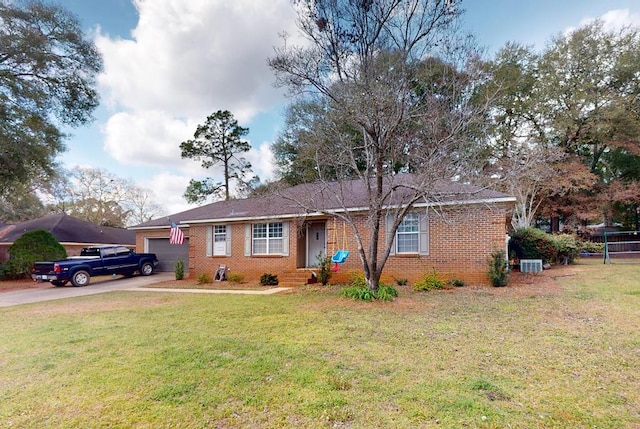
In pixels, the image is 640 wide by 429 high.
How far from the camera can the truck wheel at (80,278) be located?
14.8 meters

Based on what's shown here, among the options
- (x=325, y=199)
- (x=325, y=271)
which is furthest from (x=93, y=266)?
(x=325, y=199)

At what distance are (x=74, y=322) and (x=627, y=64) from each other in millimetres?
31248

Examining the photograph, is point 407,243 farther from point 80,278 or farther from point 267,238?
point 80,278

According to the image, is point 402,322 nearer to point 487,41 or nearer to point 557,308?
point 557,308

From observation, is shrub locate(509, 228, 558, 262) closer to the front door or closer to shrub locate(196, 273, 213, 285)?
the front door

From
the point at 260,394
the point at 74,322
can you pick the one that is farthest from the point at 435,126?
the point at 74,322

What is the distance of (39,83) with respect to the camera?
1558 centimetres

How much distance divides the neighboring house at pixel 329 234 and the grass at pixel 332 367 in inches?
127

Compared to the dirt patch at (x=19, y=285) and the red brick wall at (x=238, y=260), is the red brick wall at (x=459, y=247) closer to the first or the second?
the red brick wall at (x=238, y=260)

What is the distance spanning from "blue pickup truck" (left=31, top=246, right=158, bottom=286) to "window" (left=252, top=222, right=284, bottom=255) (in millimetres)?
7261

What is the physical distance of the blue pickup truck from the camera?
47.5 ft

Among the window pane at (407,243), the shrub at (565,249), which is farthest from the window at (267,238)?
the shrub at (565,249)

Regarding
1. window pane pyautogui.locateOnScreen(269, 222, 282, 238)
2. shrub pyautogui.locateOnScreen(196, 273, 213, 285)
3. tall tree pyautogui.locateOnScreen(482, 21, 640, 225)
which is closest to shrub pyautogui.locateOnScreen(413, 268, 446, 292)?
window pane pyautogui.locateOnScreen(269, 222, 282, 238)

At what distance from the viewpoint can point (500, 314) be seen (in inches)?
273
